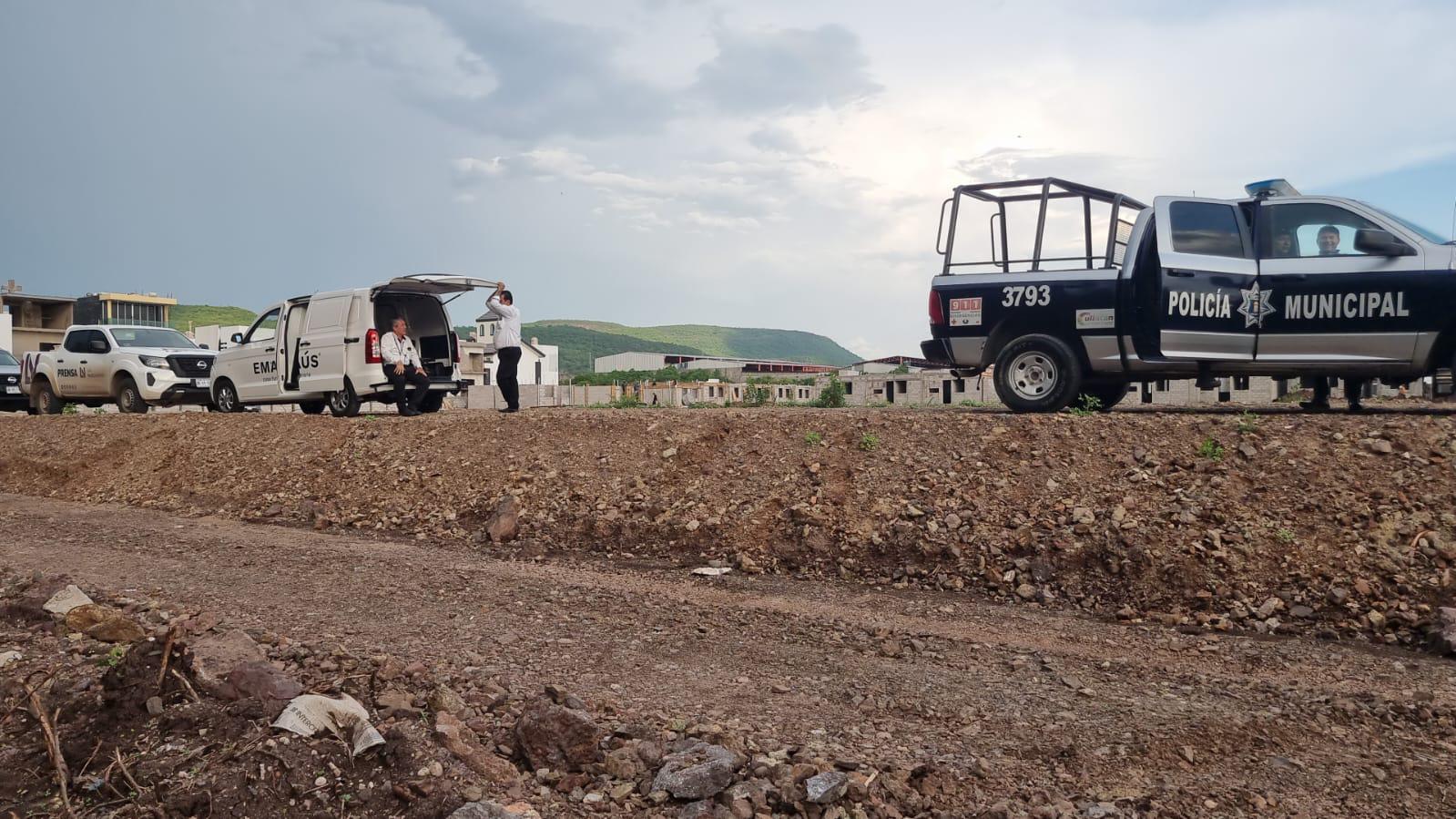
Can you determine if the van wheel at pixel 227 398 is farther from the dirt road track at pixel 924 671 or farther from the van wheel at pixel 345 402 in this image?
the dirt road track at pixel 924 671

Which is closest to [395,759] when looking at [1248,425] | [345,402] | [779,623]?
[779,623]

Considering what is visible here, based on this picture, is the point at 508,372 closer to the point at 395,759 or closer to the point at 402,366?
the point at 402,366

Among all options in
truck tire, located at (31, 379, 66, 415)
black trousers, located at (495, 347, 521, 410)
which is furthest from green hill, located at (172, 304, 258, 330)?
black trousers, located at (495, 347, 521, 410)

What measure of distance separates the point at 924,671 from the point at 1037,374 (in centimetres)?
517

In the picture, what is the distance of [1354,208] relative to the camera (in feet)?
27.2

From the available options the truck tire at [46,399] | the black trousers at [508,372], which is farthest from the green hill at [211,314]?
the black trousers at [508,372]

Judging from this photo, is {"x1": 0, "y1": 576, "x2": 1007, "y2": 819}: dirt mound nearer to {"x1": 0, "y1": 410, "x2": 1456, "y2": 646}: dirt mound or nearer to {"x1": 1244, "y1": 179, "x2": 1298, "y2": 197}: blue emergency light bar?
{"x1": 0, "y1": 410, "x2": 1456, "y2": 646}: dirt mound

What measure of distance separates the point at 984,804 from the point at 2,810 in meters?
3.34

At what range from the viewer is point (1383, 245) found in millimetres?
7992

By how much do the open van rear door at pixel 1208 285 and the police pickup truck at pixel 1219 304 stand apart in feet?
0.04

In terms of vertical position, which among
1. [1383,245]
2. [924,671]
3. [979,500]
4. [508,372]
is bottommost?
[924,671]

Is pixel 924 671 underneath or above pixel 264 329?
underneath

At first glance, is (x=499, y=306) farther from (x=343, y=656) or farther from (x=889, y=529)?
(x=343, y=656)

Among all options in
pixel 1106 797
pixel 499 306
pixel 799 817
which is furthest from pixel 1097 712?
pixel 499 306
